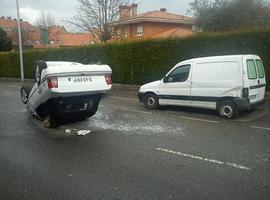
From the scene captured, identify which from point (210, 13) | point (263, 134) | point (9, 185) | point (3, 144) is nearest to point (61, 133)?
point (3, 144)

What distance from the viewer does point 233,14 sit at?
84.9 feet

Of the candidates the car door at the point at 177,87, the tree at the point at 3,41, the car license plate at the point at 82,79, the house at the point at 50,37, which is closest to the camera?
the car license plate at the point at 82,79

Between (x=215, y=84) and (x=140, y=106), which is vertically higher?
(x=215, y=84)

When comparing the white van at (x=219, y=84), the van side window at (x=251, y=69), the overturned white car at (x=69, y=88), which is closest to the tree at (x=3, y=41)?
the white van at (x=219, y=84)

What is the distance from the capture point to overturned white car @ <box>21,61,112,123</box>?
8477 millimetres

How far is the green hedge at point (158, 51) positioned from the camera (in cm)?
1516

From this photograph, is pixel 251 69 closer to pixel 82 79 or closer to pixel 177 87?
pixel 177 87

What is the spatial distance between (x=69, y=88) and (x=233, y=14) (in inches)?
800

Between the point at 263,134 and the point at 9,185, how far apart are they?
577cm

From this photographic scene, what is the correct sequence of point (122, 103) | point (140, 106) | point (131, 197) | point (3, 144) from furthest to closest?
point (122, 103) < point (140, 106) < point (3, 144) < point (131, 197)

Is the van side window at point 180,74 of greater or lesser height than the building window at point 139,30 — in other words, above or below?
below

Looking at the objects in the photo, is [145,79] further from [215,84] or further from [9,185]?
[9,185]

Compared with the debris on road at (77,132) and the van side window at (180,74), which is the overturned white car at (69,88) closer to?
the debris on road at (77,132)

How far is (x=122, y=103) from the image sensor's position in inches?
568
